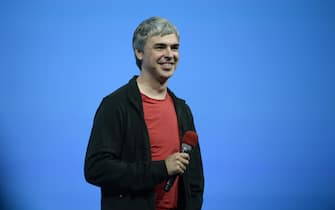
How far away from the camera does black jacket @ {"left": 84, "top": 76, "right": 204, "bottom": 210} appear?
58.1 inches

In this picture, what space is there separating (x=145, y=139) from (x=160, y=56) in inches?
10.5

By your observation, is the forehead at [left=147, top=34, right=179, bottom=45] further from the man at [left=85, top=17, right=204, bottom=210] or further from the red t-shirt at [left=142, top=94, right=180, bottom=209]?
the red t-shirt at [left=142, top=94, right=180, bottom=209]

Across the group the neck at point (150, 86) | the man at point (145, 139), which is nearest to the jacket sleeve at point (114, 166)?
the man at point (145, 139)

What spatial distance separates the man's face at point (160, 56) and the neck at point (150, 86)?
0.02m

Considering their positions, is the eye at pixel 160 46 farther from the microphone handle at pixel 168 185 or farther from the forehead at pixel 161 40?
the microphone handle at pixel 168 185

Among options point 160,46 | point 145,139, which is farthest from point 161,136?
point 160,46

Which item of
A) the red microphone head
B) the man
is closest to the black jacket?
the man

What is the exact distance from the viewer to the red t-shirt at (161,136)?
1.58 meters

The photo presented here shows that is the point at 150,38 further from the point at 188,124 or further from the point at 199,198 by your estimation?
the point at 199,198

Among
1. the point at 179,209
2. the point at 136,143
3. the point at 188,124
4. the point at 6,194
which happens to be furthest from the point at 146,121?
the point at 6,194

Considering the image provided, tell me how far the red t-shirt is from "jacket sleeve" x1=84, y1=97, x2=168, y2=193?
0.10 metres

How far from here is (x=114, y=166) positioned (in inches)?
57.6

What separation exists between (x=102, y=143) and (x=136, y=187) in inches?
6.5

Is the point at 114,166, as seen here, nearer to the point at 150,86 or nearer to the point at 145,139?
the point at 145,139
